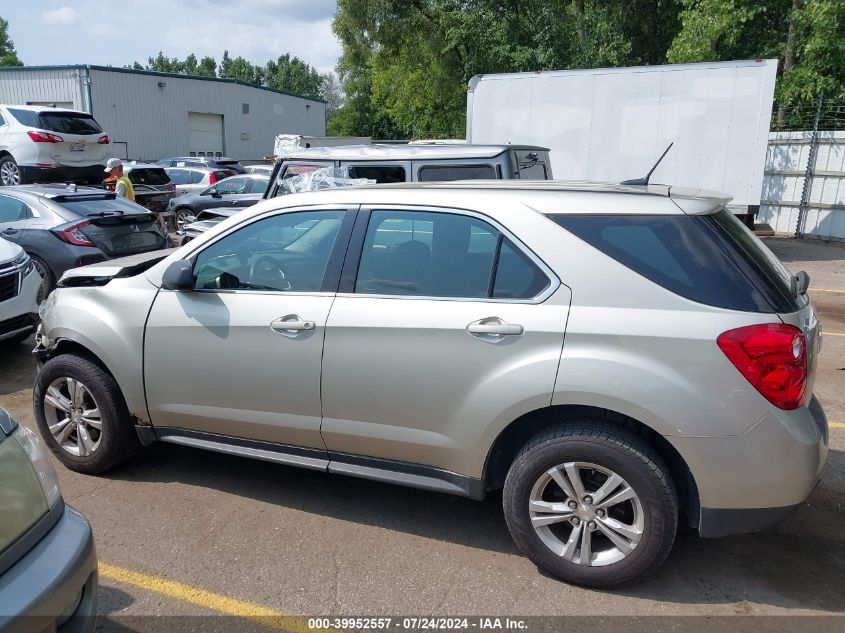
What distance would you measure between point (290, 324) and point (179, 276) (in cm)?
73

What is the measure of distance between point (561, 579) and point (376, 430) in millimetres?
1109

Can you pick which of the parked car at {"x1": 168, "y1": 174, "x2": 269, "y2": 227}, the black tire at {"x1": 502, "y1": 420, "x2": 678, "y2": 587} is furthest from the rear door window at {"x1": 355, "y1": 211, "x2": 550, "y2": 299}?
the parked car at {"x1": 168, "y1": 174, "x2": 269, "y2": 227}

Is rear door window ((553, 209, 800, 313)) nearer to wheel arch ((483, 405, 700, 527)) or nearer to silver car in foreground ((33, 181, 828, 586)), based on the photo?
silver car in foreground ((33, 181, 828, 586))

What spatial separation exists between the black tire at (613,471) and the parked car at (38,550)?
1.76m

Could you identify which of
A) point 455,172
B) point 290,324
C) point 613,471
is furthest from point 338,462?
point 455,172

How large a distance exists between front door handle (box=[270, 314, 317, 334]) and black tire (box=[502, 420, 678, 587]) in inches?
47.9

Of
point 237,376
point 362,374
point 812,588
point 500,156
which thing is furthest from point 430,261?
point 500,156

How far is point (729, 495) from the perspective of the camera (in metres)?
2.82

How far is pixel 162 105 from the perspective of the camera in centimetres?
3253

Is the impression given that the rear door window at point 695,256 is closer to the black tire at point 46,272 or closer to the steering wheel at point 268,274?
the steering wheel at point 268,274

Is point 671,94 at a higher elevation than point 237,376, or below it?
higher

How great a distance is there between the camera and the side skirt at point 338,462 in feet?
10.7

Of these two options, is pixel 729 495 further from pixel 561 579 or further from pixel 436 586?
pixel 436 586

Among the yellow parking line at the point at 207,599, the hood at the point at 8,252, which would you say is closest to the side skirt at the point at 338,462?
the yellow parking line at the point at 207,599
